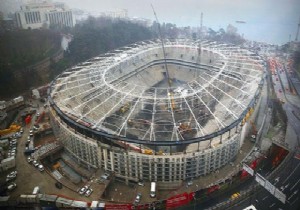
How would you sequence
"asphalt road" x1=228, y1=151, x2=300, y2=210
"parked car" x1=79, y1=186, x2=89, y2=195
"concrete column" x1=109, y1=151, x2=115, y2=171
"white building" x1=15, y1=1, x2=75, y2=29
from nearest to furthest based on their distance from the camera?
"asphalt road" x1=228, y1=151, x2=300, y2=210 → "parked car" x1=79, y1=186, x2=89, y2=195 → "concrete column" x1=109, y1=151, x2=115, y2=171 → "white building" x1=15, y1=1, x2=75, y2=29

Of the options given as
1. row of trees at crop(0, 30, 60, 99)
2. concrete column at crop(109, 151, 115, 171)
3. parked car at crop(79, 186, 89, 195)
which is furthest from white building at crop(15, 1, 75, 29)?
parked car at crop(79, 186, 89, 195)

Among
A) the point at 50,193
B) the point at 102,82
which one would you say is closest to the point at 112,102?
the point at 102,82

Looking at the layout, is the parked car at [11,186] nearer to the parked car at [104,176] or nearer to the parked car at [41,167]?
the parked car at [41,167]

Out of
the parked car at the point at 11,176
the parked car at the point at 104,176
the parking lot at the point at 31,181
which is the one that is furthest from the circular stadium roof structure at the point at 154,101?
the parked car at the point at 11,176

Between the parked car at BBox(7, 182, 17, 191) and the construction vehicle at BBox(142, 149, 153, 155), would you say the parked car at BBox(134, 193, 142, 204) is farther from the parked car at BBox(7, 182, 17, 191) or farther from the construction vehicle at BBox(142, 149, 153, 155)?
the parked car at BBox(7, 182, 17, 191)

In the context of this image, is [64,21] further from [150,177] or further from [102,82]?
[150,177]

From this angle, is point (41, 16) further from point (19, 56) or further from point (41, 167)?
point (41, 167)
